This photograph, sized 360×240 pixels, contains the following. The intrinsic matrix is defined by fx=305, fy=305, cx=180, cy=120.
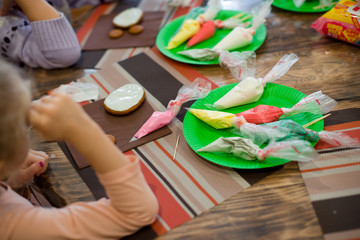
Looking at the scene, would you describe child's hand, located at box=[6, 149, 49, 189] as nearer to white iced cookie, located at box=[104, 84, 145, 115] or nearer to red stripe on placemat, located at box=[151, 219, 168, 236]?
white iced cookie, located at box=[104, 84, 145, 115]

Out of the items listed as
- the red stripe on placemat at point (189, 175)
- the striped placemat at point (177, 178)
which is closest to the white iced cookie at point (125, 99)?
the striped placemat at point (177, 178)

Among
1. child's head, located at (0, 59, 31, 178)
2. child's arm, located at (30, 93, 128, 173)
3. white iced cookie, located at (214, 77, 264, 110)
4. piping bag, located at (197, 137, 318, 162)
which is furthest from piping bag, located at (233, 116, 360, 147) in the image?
child's head, located at (0, 59, 31, 178)

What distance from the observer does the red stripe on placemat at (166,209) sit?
799 mm

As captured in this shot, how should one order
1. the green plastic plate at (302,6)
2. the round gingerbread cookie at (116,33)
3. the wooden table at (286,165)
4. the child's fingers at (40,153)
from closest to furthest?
the wooden table at (286,165) < the child's fingers at (40,153) < the green plastic plate at (302,6) < the round gingerbread cookie at (116,33)

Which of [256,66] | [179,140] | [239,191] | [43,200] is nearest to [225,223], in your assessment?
[239,191]

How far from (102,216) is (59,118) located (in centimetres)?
27

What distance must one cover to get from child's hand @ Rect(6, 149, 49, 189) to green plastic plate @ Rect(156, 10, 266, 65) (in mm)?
706

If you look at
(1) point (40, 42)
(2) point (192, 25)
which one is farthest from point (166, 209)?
(1) point (40, 42)

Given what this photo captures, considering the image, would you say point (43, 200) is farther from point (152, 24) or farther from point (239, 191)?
point (152, 24)

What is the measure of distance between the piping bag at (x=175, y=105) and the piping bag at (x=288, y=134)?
261 mm

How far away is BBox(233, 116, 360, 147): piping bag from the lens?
34.4 inches

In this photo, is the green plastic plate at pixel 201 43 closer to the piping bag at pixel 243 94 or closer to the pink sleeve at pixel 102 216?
the piping bag at pixel 243 94

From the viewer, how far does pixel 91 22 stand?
1850mm

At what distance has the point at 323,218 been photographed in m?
0.75
